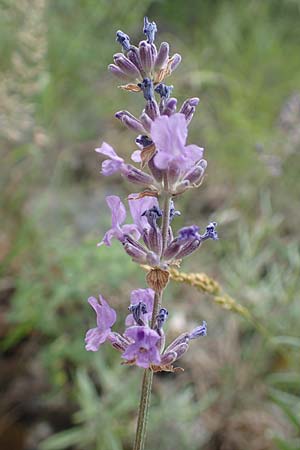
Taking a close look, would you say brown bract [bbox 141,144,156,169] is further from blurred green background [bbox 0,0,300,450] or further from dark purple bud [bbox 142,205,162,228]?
blurred green background [bbox 0,0,300,450]

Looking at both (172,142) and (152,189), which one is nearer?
(172,142)

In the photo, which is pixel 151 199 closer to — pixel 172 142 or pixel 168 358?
pixel 172 142

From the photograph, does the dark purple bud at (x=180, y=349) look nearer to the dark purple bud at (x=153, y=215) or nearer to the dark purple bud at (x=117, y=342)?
the dark purple bud at (x=117, y=342)

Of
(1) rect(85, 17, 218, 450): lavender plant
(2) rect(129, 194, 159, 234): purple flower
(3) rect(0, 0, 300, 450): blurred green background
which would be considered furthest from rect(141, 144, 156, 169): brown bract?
(3) rect(0, 0, 300, 450): blurred green background

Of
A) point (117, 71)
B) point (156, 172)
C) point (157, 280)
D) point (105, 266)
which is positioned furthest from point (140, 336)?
point (105, 266)

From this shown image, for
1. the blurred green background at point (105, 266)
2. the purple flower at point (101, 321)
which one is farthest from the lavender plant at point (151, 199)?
the blurred green background at point (105, 266)

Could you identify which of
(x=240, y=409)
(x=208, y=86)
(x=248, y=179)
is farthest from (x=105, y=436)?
(x=208, y=86)
